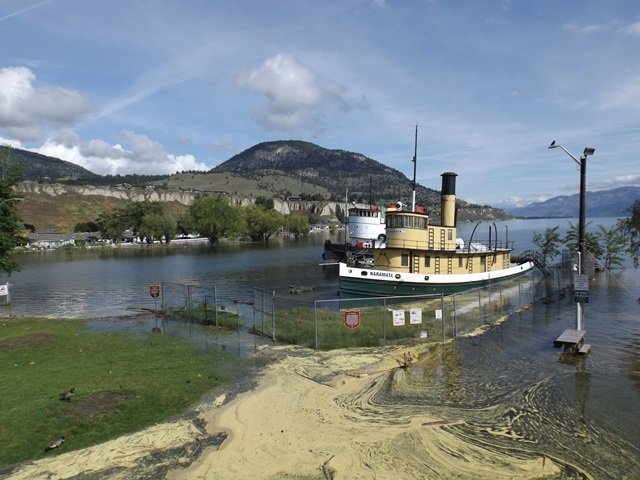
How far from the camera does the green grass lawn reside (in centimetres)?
1041

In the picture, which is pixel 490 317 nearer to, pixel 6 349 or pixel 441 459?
pixel 441 459

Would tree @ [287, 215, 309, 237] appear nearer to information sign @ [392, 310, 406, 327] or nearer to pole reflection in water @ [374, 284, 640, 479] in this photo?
pole reflection in water @ [374, 284, 640, 479]

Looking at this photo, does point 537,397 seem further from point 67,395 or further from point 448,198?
point 448,198

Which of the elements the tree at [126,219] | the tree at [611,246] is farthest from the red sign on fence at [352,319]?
the tree at [126,219]

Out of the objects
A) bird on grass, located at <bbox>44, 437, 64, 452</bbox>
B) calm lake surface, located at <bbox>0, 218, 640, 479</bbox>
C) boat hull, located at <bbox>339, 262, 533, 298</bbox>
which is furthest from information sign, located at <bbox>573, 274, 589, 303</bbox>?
boat hull, located at <bbox>339, 262, 533, 298</bbox>

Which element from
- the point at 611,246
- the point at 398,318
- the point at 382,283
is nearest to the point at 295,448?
the point at 398,318

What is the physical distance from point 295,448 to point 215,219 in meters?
126

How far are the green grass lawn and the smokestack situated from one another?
28.2m

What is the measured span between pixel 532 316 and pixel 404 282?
458 inches

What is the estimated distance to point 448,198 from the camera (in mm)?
40781

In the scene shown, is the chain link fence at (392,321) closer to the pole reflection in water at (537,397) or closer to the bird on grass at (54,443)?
the pole reflection in water at (537,397)

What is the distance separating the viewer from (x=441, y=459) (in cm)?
914

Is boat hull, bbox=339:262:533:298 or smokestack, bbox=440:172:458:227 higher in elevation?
smokestack, bbox=440:172:458:227

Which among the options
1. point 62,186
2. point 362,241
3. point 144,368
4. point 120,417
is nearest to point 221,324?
point 144,368
